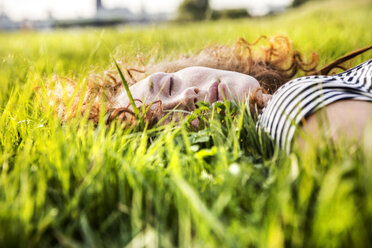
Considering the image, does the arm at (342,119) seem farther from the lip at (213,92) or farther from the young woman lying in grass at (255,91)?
the lip at (213,92)

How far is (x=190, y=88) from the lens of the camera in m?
1.77

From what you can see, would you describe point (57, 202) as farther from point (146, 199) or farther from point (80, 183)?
point (146, 199)

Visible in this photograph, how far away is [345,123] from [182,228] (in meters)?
0.79

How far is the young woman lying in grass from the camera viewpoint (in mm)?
1229

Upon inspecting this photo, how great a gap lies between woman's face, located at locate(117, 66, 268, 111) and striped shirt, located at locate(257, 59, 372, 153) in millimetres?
369

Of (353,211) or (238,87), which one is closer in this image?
(353,211)

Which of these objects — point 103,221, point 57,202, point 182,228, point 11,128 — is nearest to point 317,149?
point 182,228

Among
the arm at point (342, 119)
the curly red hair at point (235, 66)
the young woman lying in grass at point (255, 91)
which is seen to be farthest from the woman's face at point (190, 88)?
the arm at point (342, 119)

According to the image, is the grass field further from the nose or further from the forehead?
the forehead

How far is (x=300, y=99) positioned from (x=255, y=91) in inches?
19.6

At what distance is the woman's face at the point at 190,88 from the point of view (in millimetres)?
1774

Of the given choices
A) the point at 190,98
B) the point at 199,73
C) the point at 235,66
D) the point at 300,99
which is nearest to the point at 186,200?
the point at 300,99

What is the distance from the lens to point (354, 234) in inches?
26.2

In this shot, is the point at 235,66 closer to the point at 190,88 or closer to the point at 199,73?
the point at 199,73
